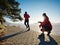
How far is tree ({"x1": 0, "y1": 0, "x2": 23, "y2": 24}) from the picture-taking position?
14855 mm

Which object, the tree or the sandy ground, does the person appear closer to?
the sandy ground

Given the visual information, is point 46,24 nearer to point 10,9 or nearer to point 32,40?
point 32,40

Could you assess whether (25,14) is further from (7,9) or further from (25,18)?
(7,9)

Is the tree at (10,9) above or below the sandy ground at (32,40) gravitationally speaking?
above

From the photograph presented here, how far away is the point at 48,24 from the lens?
13875 mm

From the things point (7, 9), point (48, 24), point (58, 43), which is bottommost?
point (58, 43)

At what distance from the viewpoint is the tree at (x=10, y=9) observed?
14.9m

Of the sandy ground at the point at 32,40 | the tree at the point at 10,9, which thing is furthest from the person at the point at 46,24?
the tree at the point at 10,9

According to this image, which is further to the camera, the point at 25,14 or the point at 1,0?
the point at 25,14

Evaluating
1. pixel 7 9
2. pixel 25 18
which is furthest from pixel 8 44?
pixel 25 18

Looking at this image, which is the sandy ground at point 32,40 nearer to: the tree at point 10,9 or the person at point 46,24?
the person at point 46,24

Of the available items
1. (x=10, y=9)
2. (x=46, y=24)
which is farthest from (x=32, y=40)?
(x=10, y=9)

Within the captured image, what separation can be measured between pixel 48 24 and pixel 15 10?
22.7ft

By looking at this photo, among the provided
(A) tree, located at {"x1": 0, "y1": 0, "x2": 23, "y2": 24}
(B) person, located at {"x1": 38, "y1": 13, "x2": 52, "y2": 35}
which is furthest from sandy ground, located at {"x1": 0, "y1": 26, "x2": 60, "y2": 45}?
(A) tree, located at {"x1": 0, "y1": 0, "x2": 23, "y2": 24}
